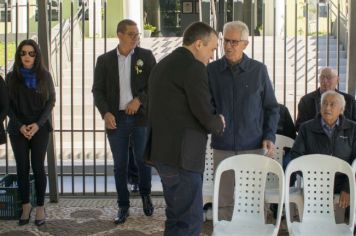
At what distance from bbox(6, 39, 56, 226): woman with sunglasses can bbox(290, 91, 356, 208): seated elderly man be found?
2.21 m

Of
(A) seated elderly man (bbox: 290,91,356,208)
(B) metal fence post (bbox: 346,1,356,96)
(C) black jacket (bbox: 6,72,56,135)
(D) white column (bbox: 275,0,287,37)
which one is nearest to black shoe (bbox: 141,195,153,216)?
(C) black jacket (bbox: 6,72,56,135)

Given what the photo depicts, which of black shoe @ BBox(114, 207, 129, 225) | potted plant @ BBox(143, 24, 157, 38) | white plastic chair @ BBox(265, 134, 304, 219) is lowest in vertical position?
black shoe @ BBox(114, 207, 129, 225)

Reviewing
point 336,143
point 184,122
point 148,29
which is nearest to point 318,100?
point 336,143

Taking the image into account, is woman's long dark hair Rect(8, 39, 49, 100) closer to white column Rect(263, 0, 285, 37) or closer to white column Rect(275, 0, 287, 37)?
white column Rect(263, 0, 285, 37)

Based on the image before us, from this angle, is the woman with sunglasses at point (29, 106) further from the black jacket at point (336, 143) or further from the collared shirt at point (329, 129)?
the collared shirt at point (329, 129)

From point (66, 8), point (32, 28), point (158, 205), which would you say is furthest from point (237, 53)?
point (66, 8)

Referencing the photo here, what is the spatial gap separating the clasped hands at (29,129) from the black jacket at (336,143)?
2210 mm

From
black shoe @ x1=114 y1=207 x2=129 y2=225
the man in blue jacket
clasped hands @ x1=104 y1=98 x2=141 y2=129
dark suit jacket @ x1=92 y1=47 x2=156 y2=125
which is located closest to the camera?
the man in blue jacket

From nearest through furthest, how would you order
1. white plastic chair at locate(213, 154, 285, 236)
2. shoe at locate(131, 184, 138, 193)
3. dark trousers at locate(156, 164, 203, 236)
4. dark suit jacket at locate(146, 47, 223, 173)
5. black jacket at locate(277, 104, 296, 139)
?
dark suit jacket at locate(146, 47, 223, 173) < dark trousers at locate(156, 164, 203, 236) < white plastic chair at locate(213, 154, 285, 236) < black jacket at locate(277, 104, 296, 139) < shoe at locate(131, 184, 138, 193)

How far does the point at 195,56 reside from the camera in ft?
11.9

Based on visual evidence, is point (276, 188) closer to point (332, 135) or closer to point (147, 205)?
point (332, 135)

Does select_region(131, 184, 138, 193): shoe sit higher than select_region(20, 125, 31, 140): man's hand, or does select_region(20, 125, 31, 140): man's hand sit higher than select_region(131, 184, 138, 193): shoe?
select_region(20, 125, 31, 140): man's hand

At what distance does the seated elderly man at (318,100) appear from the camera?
5422 millimetres

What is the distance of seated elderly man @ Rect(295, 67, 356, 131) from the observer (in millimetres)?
5422
